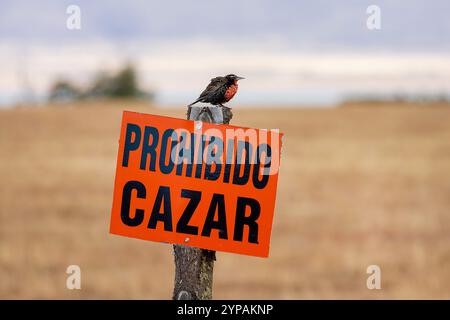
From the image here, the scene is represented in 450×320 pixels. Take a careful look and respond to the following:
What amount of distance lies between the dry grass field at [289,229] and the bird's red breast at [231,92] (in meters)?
8.83

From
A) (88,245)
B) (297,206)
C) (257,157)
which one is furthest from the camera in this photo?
(297,206)

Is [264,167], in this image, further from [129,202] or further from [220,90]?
[129,202]

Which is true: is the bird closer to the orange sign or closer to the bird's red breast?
the bird's red breast

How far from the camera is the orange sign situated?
4.27 m

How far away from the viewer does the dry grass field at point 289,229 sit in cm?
1425

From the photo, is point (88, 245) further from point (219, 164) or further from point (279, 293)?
point (219, 164)

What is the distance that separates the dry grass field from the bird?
8832mm

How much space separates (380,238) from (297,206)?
4.83 m

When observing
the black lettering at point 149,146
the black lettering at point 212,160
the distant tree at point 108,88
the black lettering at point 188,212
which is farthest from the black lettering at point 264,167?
the distant tree at point 108,88

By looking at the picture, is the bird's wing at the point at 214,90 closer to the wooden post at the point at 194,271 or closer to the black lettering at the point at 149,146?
the wooden post at the point at 194,271

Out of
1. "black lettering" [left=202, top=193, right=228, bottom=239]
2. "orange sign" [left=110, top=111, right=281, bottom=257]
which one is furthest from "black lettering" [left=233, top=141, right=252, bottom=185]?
"black lettering" [left=202, top=193, right=228, bottom=239]

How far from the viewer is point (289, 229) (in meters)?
20.0
